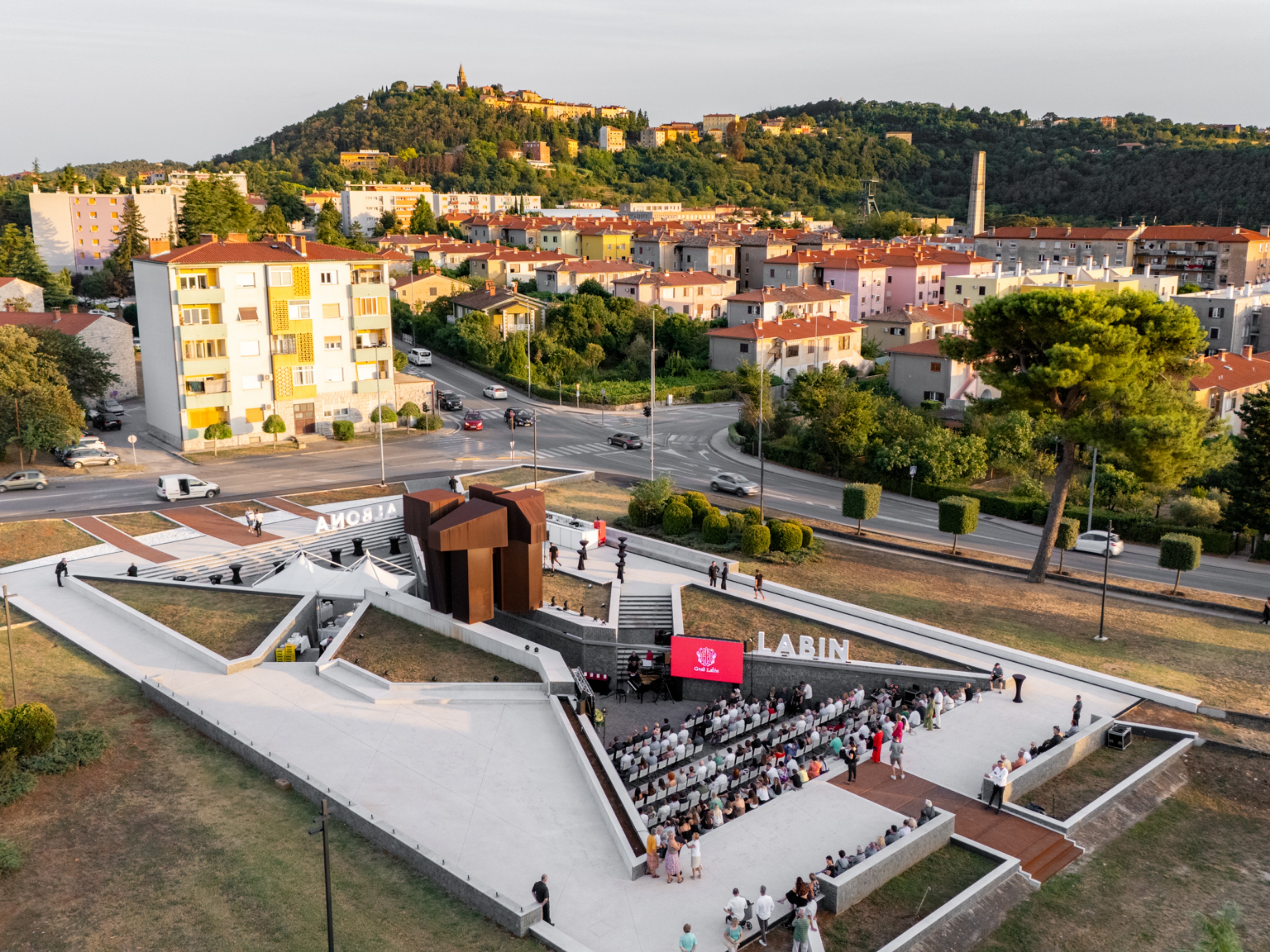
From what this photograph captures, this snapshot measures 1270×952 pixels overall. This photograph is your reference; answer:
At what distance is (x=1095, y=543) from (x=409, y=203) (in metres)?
142

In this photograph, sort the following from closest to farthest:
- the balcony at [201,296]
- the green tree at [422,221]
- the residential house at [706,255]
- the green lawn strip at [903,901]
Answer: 1. the green lawn strip at [903,901]
2. the balcony at [201,296]
3. the residential house at [706,255]
4. the green tree at [422,221]

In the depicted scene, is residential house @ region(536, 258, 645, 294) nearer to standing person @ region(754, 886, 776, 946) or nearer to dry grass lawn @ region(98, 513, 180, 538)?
dry grass lawn @ region(98, 513, 180, 538)

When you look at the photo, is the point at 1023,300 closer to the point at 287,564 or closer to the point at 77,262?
the point at 287,564

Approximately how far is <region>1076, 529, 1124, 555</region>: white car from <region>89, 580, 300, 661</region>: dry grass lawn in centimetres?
3428

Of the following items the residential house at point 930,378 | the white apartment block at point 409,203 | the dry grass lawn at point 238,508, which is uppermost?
the white apartment block at point 409,203

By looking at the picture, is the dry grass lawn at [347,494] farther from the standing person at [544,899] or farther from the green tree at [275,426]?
the standing person at [544,899]

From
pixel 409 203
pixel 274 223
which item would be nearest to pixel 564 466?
pixel 274 223

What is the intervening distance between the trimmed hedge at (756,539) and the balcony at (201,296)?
35.5m

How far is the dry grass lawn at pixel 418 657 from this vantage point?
Answer: 1168 inches

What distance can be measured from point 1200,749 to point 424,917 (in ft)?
66.2

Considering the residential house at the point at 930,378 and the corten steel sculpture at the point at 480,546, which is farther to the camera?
the residential house at the point at 930,378

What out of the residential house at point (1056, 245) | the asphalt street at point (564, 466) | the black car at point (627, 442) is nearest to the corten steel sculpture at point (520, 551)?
the asphalt street at point (564, 466)

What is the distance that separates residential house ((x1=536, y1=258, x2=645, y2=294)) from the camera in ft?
350

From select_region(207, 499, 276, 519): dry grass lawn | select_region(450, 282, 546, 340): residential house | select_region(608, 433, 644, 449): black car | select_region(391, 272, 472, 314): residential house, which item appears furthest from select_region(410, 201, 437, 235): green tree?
select_region(207, 499, 276, 519): dry grass lawn
